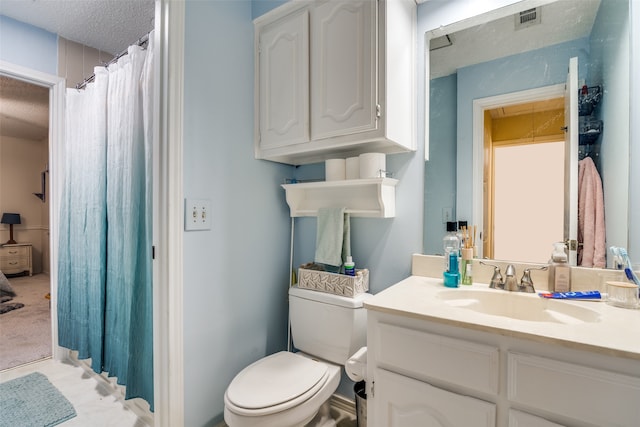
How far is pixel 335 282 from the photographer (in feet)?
4.87

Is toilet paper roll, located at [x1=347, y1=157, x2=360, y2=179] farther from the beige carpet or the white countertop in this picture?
the beige carpet

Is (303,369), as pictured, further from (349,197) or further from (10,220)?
(10,220)

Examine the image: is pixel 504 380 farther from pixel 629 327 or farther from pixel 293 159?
pixel 293 159

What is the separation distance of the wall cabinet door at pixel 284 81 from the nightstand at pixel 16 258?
5.66 meters

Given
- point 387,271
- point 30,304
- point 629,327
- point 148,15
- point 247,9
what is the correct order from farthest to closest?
point 30,304 < point 148,15 < point 247,9 < point 387,271 < point 629,327

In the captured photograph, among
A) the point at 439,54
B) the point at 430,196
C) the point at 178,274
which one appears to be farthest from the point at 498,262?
the point at 178,274

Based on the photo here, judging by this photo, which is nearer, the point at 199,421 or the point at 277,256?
the point at 199,421

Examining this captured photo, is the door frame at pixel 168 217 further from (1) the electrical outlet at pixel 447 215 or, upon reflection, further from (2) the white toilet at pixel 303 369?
(1) the electrical outlet at pixel 447 215

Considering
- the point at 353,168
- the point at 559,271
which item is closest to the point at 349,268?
the point at 353,168

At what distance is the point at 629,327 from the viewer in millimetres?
781

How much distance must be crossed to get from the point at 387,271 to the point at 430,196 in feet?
1.36

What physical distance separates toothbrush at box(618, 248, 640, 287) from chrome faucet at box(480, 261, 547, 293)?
219 millimetres

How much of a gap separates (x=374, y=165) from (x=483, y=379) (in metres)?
0.90

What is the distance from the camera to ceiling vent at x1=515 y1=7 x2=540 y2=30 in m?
1.19
